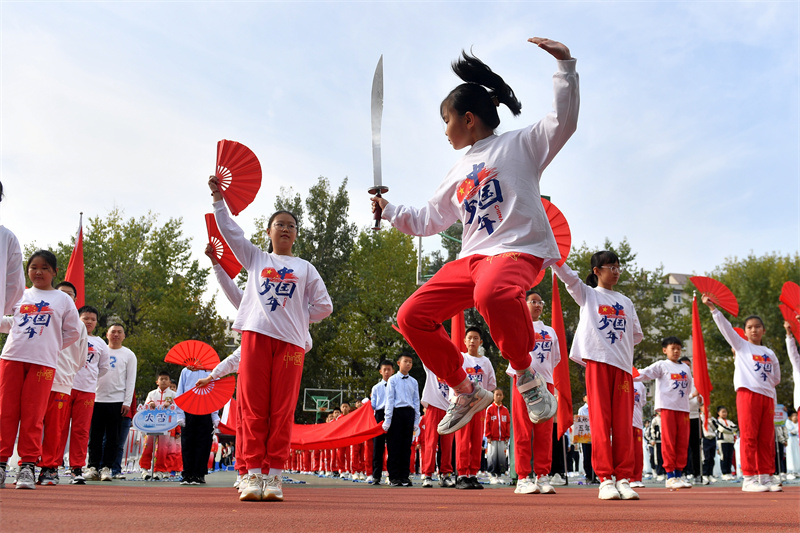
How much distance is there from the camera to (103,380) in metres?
10.3

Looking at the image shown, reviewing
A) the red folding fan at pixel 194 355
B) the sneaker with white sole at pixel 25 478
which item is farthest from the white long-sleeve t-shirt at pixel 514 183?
the red folding fan at pixel 194 355

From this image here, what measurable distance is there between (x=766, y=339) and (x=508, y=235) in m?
38.5

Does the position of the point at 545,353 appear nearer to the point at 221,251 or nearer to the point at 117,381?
the point at 221,251

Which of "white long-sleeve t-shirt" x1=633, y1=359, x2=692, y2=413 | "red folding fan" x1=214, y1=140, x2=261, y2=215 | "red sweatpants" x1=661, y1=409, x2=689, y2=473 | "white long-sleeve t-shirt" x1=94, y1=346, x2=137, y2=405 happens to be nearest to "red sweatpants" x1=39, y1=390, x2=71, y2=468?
"white long-sleeve t-shirt" x1=94, y1=346, x2=137, y2=405

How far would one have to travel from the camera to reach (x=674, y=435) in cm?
1148

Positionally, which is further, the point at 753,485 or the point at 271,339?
the point at 753,485

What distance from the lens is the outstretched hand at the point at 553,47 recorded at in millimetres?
4234

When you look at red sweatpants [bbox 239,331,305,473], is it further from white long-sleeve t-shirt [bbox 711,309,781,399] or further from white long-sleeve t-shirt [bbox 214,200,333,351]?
white long-sleeve t-shirt [bbox 711,309,781,399]

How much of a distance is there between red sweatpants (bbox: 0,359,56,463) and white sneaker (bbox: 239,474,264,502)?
2.45 m

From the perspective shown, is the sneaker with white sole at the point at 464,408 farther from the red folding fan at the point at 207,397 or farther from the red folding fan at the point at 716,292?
the red folding fan at the point at 716,292

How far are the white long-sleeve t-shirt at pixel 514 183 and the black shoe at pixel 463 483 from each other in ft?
21.1

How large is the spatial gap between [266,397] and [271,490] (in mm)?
737

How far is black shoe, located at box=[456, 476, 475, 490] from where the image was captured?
10.1 metres

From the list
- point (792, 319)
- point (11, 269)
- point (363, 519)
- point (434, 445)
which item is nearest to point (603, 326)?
point (363, 519)
